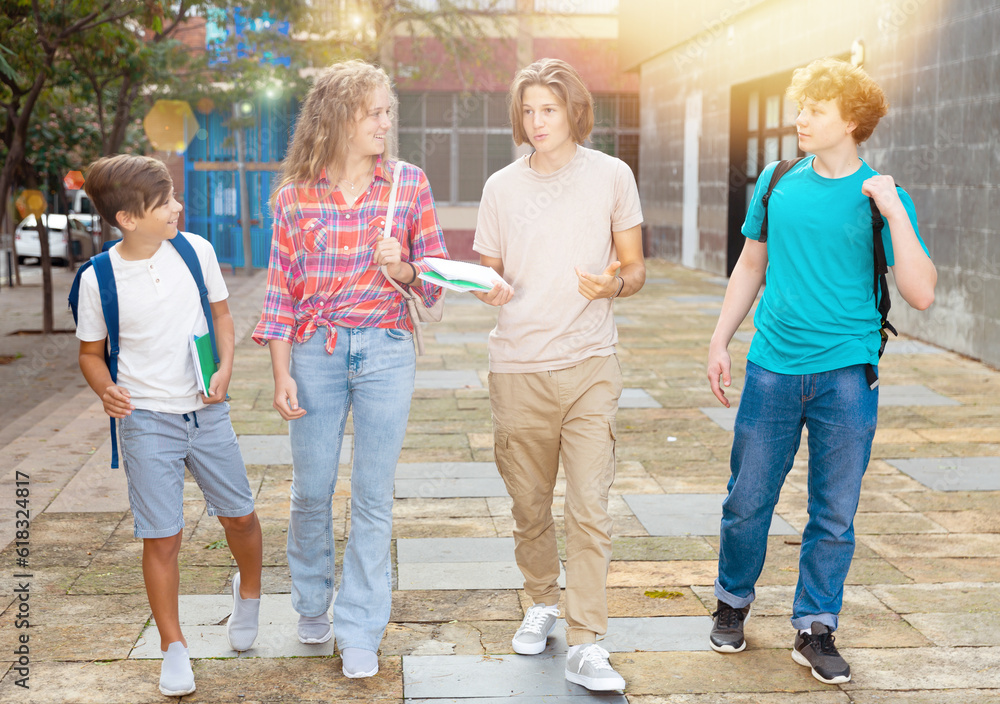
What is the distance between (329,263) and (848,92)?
148 centimetres

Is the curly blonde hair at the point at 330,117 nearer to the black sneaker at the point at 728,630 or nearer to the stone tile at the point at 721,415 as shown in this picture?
the black sneaker at the point at 728,630

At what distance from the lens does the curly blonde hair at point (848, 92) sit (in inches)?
122

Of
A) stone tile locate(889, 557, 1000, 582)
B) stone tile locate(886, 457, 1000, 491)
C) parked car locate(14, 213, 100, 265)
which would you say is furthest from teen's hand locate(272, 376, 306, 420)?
parked car locate(14, 213, 100, 265)

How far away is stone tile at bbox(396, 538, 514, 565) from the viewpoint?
14.4ft

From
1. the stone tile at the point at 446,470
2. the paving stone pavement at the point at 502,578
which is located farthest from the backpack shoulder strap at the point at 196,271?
the stone tile at the point at 446,470

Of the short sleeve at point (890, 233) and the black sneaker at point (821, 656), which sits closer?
the short sleeve at point (890, 233)

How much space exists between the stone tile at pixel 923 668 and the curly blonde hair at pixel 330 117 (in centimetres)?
205

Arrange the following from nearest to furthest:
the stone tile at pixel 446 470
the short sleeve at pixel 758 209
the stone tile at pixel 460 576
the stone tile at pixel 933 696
Answer: 1. the stone tile at pixel 933 696
2. the short sleeve at pixel 758 209
3. the stone tile at pixel 460 576
4. the stone tile at pixel 446 470

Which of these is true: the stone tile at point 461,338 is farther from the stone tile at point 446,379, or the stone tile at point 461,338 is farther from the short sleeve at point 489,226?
the short sleeve at point 489,226

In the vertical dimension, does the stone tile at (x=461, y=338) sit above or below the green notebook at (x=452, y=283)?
below

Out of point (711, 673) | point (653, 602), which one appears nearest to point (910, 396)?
point (653, 602)

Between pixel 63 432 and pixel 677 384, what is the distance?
428cm

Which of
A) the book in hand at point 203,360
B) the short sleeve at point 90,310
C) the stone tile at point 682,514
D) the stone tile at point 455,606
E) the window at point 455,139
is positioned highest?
the window at point 455,139

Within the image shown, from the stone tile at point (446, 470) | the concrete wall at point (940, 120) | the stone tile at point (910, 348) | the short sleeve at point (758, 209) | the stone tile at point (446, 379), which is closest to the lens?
the short sleeve at point (758, 209)
